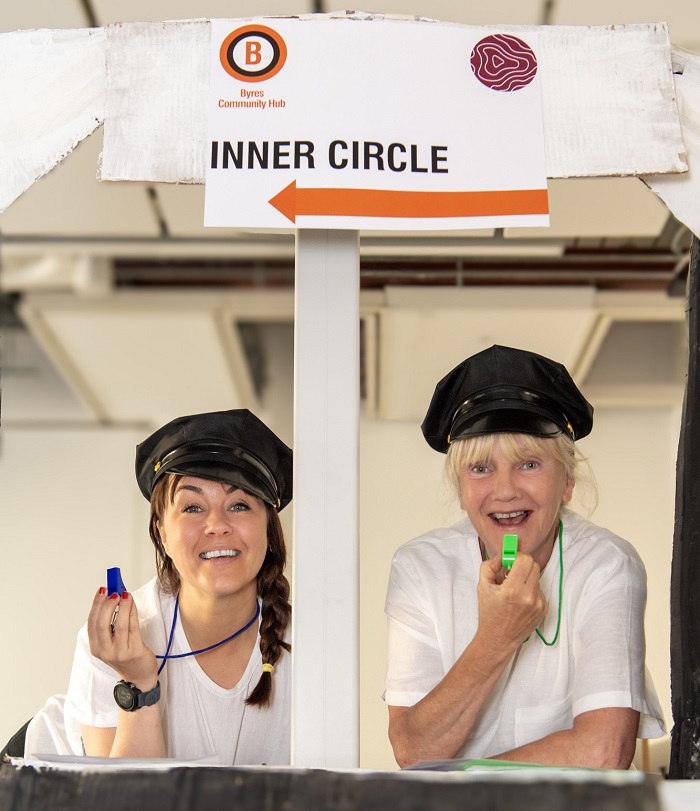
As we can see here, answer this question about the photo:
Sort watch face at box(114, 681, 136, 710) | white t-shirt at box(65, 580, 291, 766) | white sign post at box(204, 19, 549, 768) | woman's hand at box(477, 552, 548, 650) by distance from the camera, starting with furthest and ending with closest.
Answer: white t-shirt at box(65, 580, 291, 766), watch face at box(114, 681, 136, 710), woman's hand at box(477, 552, 548, 650), white sign post at box(204, 19, 549, 768)

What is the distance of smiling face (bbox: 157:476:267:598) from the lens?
5.86 feet

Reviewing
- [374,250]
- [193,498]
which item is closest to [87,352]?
[374,250]

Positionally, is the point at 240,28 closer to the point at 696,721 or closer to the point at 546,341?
the point at 696,721

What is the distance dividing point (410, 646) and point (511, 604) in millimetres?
258

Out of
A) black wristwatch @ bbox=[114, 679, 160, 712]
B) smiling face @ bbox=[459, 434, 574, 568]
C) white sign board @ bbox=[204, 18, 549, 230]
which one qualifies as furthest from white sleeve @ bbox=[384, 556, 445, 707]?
white sign board @ bbox=[204, 18, 549, 230]

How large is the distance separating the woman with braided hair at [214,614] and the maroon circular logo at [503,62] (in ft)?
2.44

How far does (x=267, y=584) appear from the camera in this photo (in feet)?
6.13

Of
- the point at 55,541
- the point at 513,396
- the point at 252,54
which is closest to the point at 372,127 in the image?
the point at 252,54

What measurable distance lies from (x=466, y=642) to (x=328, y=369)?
2.10ft

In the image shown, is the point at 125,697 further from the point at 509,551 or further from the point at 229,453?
the point at 509,551

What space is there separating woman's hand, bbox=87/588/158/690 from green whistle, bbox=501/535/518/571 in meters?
0.59

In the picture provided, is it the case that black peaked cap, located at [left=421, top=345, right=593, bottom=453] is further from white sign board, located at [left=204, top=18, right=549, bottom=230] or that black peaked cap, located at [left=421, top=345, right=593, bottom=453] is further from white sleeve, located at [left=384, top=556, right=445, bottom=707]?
white sign board, located at [left=204, top=18, right=549, bottom=230]

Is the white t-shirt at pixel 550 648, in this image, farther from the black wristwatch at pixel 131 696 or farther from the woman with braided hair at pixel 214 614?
the black wristwatch at pixel 131 696

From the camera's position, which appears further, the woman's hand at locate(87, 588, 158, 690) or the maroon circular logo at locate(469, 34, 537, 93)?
the woman's hand at locate(87, 588, 158, 690)
